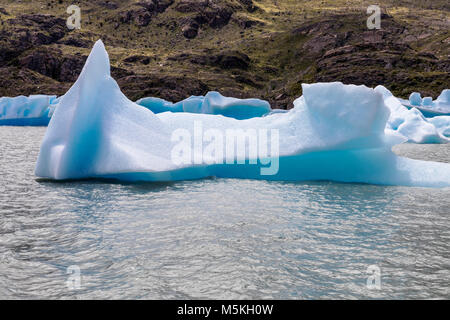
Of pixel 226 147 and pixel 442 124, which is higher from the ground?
pixel 442 124

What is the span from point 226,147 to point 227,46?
103m

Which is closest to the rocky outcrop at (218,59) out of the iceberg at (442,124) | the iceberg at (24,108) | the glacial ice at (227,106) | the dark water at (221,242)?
the iceberg at (24,108)

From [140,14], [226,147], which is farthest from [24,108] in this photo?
[140,14]

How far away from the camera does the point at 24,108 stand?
102ft

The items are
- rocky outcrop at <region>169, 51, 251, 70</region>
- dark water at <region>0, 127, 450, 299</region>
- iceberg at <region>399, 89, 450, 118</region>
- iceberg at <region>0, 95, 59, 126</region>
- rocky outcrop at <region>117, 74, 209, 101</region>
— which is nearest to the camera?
dark water at <region>0, 127, 450, 299</region>

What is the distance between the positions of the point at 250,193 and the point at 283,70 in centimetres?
9430

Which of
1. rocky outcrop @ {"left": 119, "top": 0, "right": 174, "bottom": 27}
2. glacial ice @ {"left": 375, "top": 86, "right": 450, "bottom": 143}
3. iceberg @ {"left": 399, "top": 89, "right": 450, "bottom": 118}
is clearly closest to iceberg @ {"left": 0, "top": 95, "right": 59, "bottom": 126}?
glacial ice @ {"left": 375, "top": 86, "right": 450, "bottom": 143}

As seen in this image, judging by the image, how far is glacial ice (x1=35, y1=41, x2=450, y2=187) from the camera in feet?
25.0

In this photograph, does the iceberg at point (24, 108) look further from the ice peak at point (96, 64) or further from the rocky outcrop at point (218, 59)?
the rocky outcrop at point (218, 59)

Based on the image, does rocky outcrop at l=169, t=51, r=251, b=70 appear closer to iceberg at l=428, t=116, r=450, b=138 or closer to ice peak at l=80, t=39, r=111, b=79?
iceberg at l=428, t=116, r=450, b=138

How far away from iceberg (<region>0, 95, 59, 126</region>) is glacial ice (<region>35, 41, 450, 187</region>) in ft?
78.8

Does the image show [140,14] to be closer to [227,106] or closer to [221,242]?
[227,106]

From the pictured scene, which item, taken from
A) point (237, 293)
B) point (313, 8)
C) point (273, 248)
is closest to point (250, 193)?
point (273, 248)

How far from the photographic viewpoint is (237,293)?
3.42 metres
